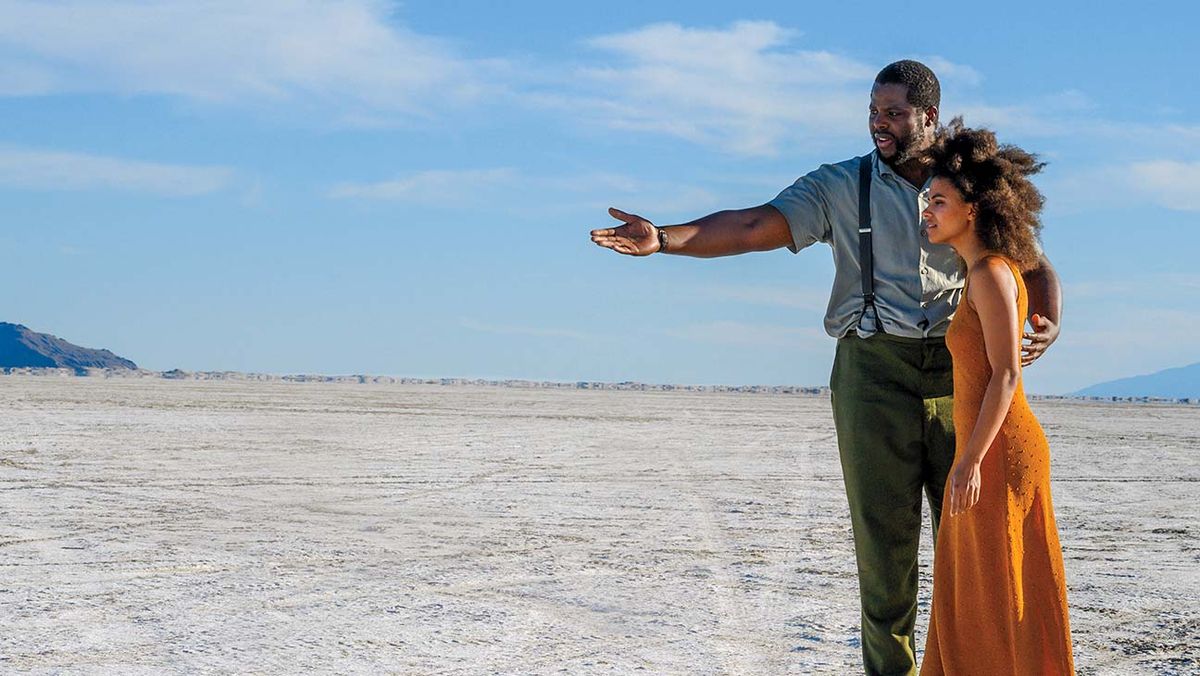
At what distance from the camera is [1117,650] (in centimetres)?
539

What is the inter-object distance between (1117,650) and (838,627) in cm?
114

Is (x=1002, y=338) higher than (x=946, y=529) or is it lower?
higher

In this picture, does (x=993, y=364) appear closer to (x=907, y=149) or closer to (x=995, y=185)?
(x=995, y=185)

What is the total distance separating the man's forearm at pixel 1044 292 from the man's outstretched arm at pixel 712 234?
2.45 feet

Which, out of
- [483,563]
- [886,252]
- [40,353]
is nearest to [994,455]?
[886,252]

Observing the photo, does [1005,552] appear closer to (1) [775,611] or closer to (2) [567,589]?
(1) [775,611]

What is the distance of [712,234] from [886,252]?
21.7 inches

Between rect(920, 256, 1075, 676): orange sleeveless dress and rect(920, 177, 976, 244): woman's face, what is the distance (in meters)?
0.15

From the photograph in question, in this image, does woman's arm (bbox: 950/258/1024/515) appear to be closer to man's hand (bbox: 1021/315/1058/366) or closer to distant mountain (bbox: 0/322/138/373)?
man's hand (bbox: 1021/315/1058/366)

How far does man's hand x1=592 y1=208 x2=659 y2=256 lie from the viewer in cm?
401

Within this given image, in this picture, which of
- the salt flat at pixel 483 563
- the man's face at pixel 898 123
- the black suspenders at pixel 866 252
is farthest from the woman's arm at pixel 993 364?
the salt flat at pixel 483 563

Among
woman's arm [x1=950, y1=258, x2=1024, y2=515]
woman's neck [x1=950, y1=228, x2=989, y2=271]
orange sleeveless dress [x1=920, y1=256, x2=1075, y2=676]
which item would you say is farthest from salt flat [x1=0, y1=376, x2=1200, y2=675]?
woman's neck [x1=950, y1=228, x2=989, y2=271]

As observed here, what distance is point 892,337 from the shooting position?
387 cm

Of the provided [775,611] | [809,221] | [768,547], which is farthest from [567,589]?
[809,221]
